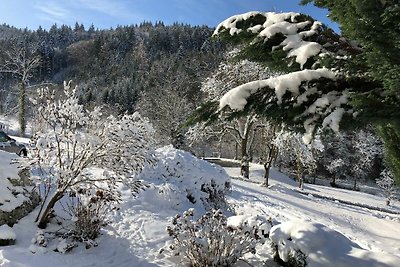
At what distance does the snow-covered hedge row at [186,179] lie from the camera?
9602mm

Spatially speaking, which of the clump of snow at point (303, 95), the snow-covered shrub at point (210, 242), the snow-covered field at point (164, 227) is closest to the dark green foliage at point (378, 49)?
the clump of snow at point (303, 95)

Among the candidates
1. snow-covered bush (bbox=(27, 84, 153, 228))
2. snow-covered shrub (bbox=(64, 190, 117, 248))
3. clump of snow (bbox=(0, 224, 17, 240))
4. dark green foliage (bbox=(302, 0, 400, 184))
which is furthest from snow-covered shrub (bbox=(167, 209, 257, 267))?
dark green foliage (bbox=(302, 0, 400, 184))

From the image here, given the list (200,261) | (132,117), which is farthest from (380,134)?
(132,117)

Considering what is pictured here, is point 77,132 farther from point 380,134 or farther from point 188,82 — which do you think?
point 188,82

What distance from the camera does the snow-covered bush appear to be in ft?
21.2

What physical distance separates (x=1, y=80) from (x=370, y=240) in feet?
297

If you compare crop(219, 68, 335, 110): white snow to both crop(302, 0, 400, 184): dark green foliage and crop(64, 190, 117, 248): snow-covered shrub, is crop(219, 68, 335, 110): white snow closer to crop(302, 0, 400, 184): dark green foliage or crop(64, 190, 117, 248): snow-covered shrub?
crop(302, 0, 400, 184): dark green foliage

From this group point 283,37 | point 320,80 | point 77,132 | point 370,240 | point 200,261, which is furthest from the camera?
point 370,240

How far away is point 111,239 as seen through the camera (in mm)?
6820

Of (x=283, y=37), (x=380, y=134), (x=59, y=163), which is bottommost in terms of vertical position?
(x=59, y=163)

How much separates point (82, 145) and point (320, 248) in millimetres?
4181

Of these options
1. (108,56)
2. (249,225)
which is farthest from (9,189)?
(108,56)

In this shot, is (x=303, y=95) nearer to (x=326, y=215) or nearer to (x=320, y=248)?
(x=320, y=248)

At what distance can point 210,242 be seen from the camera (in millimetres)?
5762
